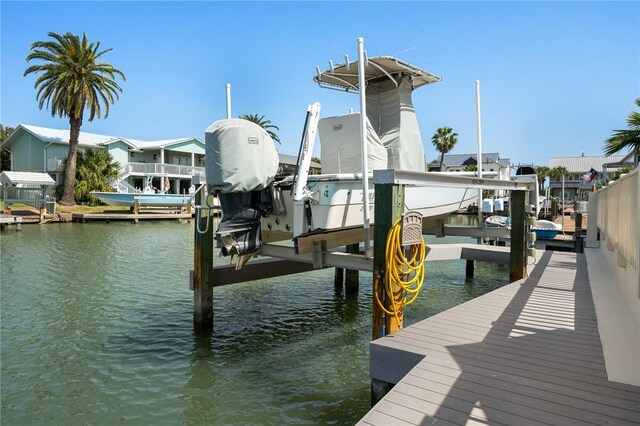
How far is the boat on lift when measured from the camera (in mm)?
6465

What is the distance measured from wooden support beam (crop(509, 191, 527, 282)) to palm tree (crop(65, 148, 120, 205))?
120 ft

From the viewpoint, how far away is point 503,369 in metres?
3.98

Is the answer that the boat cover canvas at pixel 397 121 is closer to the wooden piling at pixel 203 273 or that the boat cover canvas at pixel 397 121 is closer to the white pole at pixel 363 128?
the white pole at pixel 363 128

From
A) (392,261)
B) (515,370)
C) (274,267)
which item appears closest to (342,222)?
(392,261)

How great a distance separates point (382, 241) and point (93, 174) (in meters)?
38.5

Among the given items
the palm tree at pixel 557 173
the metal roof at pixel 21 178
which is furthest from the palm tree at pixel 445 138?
the metal roof at pixel 21 178

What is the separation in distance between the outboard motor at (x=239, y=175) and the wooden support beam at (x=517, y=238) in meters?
4.77

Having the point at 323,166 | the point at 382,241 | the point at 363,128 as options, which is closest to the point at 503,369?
the point at 382,241

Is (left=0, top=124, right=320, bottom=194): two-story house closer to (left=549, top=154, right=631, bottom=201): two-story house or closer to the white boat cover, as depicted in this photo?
the white boat cover

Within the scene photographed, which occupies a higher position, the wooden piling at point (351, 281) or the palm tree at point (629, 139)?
the palm tree at point (629, 139)

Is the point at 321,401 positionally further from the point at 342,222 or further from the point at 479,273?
the point at 479,273

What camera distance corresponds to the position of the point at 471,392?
140 inches

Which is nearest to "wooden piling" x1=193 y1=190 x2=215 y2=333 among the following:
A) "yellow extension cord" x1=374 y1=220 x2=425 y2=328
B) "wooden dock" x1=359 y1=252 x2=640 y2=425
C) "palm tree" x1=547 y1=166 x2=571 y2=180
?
"yellow extension cord" x1=374 y1=220 x2=425 y2=328

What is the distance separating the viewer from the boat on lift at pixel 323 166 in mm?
6465
